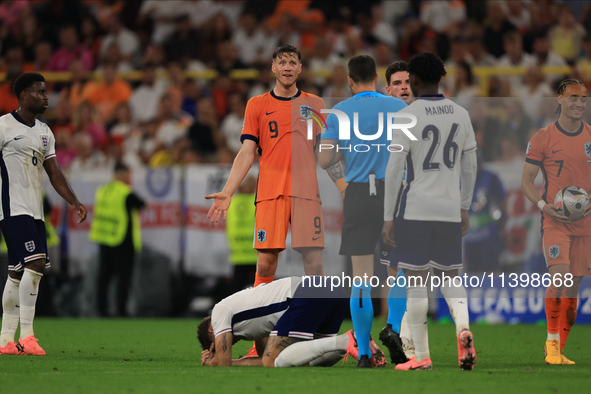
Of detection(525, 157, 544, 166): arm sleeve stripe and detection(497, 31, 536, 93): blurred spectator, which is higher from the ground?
detection(497, 31, 536, 93): blurred spectator

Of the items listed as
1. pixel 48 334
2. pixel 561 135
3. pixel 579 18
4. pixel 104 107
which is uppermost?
pixel 579 18

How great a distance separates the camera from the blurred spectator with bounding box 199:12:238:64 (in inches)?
607

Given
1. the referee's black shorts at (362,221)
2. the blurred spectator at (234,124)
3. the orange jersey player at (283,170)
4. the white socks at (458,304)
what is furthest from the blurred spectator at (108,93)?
the white socks at (458,304)

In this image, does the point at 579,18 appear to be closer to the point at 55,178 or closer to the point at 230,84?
the point at 230,84

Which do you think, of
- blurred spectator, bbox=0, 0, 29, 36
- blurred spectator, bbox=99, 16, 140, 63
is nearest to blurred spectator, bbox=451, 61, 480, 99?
blurred spectator, bbox=99, 16, 140, 63

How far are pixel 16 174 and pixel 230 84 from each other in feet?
25.1

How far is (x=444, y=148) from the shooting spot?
564 centimetres

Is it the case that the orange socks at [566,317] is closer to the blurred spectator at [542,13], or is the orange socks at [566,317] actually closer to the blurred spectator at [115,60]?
→ the blurred spectator at [542,13]

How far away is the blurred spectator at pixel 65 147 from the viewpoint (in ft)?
42.8

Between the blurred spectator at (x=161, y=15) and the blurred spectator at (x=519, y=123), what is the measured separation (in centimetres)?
794

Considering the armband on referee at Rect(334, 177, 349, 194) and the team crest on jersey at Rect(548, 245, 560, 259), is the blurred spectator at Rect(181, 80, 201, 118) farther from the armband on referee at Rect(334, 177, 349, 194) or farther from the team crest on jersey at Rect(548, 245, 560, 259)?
the team crest on jersey at Rect(548, 245, 560, 259)

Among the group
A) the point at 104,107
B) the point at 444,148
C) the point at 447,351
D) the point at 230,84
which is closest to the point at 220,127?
the point at 230,84

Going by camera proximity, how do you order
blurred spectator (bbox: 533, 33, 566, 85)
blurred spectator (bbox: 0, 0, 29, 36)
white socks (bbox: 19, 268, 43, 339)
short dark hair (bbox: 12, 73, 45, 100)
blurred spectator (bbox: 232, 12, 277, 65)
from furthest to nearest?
blurred spectator (bbox: 0, 0, 29, 36)
blurred spectator (bbox: 232, 12, 277, 65)
blurred spectator (bbox: 533, 33, 566, 85)
short dark hair (bbox: 12, 73, 45, 100)
white socks (bbox: 19, 268, 43, 339)

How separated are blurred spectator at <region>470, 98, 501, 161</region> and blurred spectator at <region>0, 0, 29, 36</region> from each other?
1036 cm
